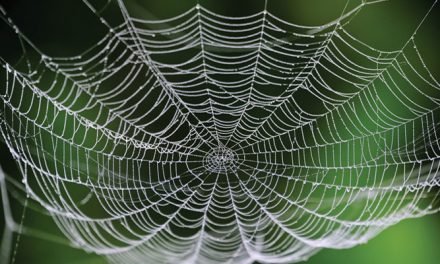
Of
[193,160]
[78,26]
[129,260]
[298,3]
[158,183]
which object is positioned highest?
[298,3]

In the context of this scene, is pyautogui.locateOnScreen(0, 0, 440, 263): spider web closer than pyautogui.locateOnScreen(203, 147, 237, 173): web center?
Yes

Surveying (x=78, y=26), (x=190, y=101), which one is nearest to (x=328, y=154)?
(x=190, y=101)

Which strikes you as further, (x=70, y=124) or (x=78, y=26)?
(x=78, y=26)

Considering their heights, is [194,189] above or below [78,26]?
below

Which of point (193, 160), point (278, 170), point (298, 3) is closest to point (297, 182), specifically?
point (278, 170)

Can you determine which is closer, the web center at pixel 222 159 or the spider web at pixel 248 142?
the spider web at pixel 248 142

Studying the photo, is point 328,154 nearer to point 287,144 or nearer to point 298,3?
point 287,144

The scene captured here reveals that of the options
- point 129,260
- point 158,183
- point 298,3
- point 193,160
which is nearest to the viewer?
point 129,260

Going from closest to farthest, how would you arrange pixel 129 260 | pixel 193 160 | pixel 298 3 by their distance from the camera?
pixel 129 260 < pixel 193 160 < pixel 298 3
